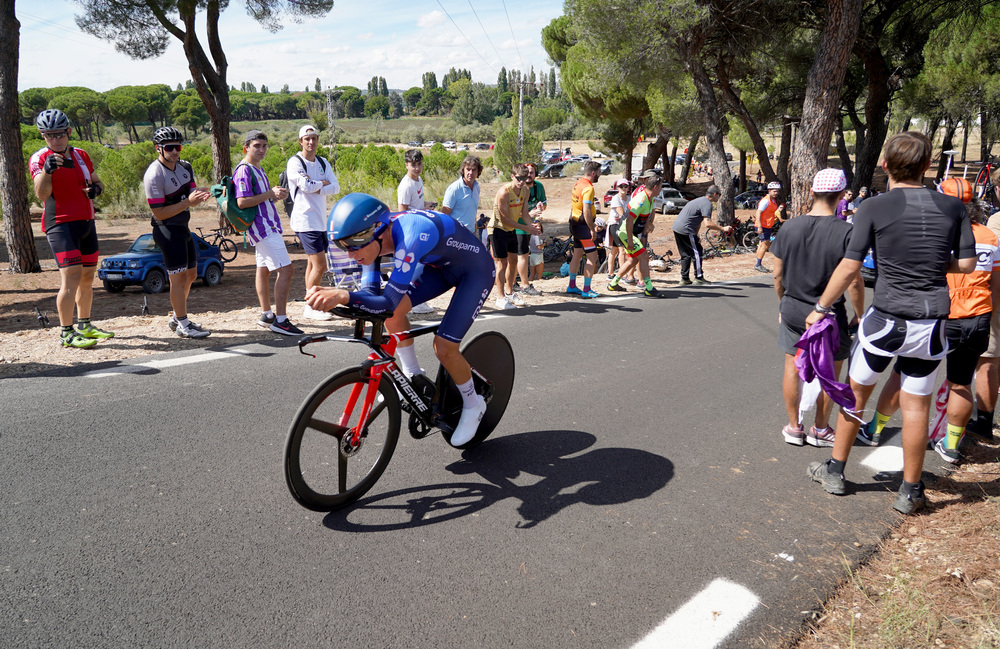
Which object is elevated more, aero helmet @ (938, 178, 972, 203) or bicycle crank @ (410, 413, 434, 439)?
aero helmet @ (938, 178, 972, 203)

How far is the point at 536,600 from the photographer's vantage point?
304 cm

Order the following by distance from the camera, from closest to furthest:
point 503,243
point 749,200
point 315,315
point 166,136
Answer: point 166,136
point 315,315
point 503,243
point 749,200

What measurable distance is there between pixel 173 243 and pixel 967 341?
22.3 ft

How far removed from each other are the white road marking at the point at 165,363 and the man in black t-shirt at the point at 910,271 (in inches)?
203

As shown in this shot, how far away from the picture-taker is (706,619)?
2.94 metres

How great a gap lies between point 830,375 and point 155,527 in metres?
3.96

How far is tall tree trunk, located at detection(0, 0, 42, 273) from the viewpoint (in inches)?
541

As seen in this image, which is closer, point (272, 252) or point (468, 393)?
point (468, 393)

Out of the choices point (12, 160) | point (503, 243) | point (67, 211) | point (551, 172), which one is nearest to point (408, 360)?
point (67, 211)

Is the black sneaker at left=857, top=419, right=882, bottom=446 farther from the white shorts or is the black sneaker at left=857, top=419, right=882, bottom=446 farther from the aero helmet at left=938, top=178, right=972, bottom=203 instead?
the white shorts

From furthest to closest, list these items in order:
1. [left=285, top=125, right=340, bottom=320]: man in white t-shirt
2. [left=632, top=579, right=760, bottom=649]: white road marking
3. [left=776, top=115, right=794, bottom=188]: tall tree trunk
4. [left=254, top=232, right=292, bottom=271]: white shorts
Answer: [left=776, top=115, right=794, bottom=188]: tall tree trunk, [left=285, top=125, right=340, bottom=320]: man in white t-shirt, [left=254, top=232, right=292, bottom=271]: white shorts, [left=632, top=579, right=760, bottom=649]: white road marking

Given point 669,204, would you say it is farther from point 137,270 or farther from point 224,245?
point 137,270

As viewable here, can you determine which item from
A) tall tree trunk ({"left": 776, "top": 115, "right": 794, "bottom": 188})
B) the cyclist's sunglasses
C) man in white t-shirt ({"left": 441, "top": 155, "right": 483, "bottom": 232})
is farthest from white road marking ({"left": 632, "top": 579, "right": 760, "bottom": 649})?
tall tree trunk ({"left": 776, "top": 115, "right": 794, "bottom": 188})

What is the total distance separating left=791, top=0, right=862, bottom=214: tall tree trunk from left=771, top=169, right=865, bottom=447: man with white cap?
13.5m
